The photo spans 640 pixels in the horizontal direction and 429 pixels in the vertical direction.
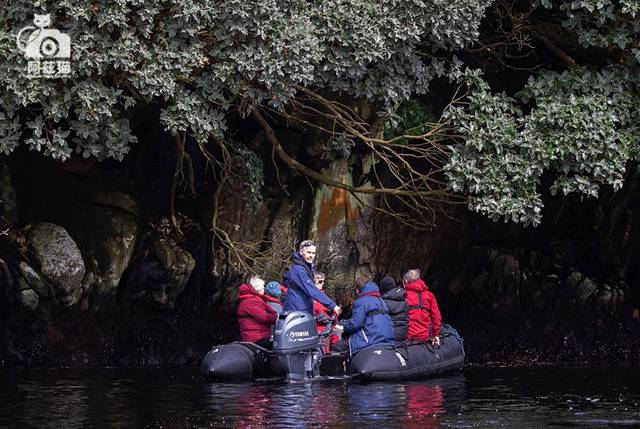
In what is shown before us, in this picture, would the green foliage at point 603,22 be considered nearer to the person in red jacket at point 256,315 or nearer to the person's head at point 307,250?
the person's head at point 307,250

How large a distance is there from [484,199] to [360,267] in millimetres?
4806

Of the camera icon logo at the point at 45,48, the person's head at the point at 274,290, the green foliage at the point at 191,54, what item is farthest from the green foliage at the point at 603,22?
the camera icon logo at the point at 45,48

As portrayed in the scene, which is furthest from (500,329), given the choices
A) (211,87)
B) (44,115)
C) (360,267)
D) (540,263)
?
(44,115)

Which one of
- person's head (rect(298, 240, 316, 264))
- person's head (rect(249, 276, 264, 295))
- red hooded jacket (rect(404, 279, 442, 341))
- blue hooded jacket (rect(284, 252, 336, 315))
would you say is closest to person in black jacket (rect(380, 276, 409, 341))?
red hooded jacket (rect(404, 279, 442, 341))

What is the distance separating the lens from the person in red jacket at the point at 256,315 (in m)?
20.2

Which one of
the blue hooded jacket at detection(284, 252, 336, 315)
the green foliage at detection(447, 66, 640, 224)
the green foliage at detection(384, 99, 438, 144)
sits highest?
the green foliage at detection(384, 99, 438, 144)

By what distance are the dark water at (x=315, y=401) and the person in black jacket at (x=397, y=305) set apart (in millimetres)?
993

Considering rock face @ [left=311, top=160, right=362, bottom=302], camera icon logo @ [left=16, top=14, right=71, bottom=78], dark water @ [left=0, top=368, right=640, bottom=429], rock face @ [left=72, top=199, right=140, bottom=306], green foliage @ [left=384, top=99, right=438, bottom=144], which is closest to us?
dark water @ [left=0, top=368, right=640, bottom=429]

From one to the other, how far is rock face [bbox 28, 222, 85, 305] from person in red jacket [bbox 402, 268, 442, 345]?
20.3 feet

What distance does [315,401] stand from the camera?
16.9 metres

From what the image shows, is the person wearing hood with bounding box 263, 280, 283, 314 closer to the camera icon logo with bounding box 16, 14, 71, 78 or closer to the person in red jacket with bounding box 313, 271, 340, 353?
the person in red jacket with bounding box 313, 271, 340, 353

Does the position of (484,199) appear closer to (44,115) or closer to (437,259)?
(437,259)

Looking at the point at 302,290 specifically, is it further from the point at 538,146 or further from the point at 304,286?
the point at 538,146

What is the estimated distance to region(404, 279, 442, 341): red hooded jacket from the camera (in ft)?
67.4
